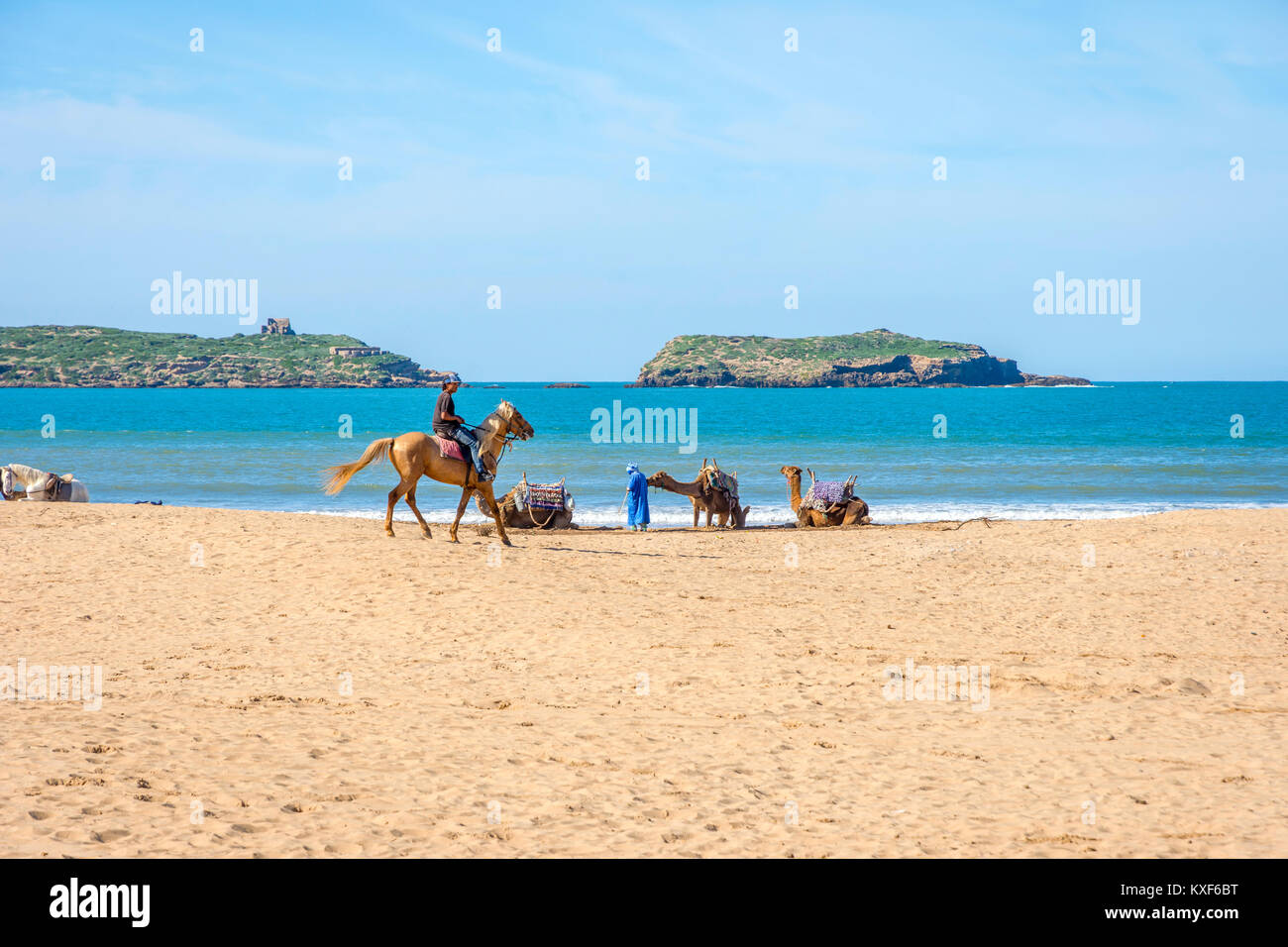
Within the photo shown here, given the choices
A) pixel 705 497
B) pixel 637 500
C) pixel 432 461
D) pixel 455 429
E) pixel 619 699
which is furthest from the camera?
pixel 705 497

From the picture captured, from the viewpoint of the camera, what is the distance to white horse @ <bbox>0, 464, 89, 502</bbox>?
22.2m

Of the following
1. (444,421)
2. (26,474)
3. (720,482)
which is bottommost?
(720,482)

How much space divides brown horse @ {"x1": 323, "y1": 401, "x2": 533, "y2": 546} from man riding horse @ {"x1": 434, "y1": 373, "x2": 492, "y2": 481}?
0.11 m

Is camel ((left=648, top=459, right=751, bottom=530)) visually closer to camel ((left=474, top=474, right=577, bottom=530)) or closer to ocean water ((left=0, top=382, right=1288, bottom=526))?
ocean water ((left=0, top=382, right=1288, bottom=526))

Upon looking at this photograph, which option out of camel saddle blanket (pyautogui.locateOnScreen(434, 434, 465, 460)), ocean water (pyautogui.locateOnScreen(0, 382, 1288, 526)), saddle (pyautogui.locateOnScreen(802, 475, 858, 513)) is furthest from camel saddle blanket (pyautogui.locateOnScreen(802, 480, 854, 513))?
camel saddle blanket (pyautogui.locateOnScreen(434, 434, 465, 460))

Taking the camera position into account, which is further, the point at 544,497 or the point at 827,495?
the point at 827,495

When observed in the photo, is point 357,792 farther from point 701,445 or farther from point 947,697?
point 701,445

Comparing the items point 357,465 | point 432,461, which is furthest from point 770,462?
point 357,465

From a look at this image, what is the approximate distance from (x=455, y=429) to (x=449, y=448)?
1.16 feet

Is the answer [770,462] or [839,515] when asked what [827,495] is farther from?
[770,462]

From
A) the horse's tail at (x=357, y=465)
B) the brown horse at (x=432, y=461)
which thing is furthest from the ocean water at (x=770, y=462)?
the horse's tail at (x=357, y=465)

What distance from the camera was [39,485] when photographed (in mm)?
22266

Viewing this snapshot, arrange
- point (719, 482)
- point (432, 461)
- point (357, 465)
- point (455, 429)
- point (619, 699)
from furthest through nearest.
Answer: point (719, 482)
point (455, 429)
point (432, 461)
point (357, 465)
point (619, 699)
